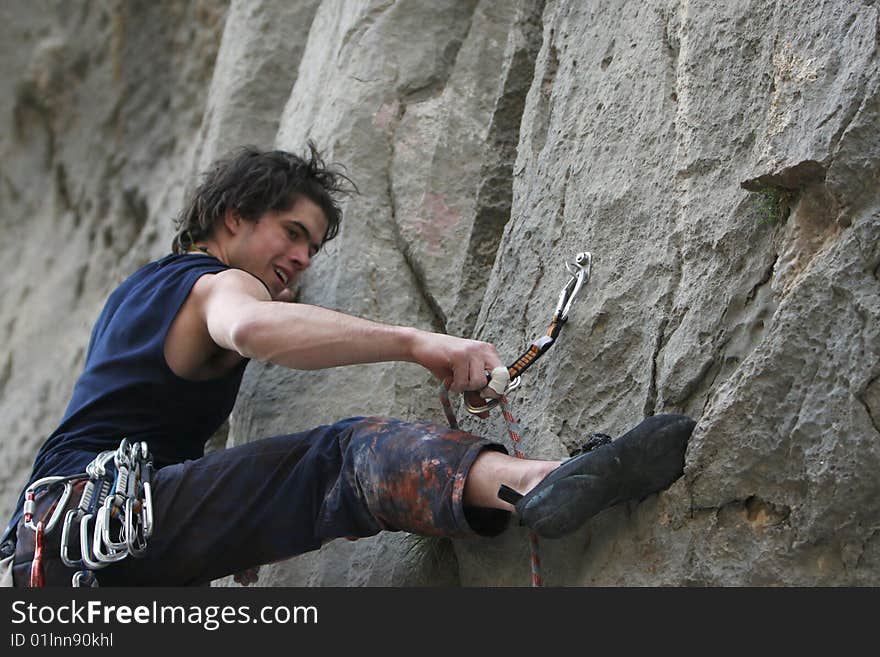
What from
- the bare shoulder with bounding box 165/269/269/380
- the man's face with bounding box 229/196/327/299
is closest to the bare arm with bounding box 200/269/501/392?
the bare shoulder with bounding box 165/269/269/380

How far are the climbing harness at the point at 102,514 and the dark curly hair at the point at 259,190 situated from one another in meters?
0.99

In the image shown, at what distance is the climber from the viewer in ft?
7.64

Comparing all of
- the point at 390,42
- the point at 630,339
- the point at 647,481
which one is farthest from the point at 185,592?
the point at 390,42

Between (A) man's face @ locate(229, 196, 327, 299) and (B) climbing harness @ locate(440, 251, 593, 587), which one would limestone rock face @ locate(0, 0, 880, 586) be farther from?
(A) man's face @ locate(229, 196, 327, 299)

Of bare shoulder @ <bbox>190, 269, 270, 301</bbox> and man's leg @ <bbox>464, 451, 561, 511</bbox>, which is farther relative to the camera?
bare shoulder @ <bbox>190, 269, 270, 301</bbox>

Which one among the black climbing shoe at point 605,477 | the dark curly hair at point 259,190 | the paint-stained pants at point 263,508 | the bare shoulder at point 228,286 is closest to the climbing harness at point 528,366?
the paint-stained pants at point 263,508

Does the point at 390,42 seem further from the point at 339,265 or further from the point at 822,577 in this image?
the point at 822,577

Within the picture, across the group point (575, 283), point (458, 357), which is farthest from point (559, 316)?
point (458, 357)

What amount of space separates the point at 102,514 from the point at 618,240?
1.30m

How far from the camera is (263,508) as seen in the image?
274 cm

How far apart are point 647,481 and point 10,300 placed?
4383 mm

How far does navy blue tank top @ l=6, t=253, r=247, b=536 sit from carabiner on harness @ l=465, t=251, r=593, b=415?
0.76 m

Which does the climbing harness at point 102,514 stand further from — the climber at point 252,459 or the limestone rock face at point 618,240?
the limestone rock face at point 618,240

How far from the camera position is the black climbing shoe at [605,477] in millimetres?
2234
